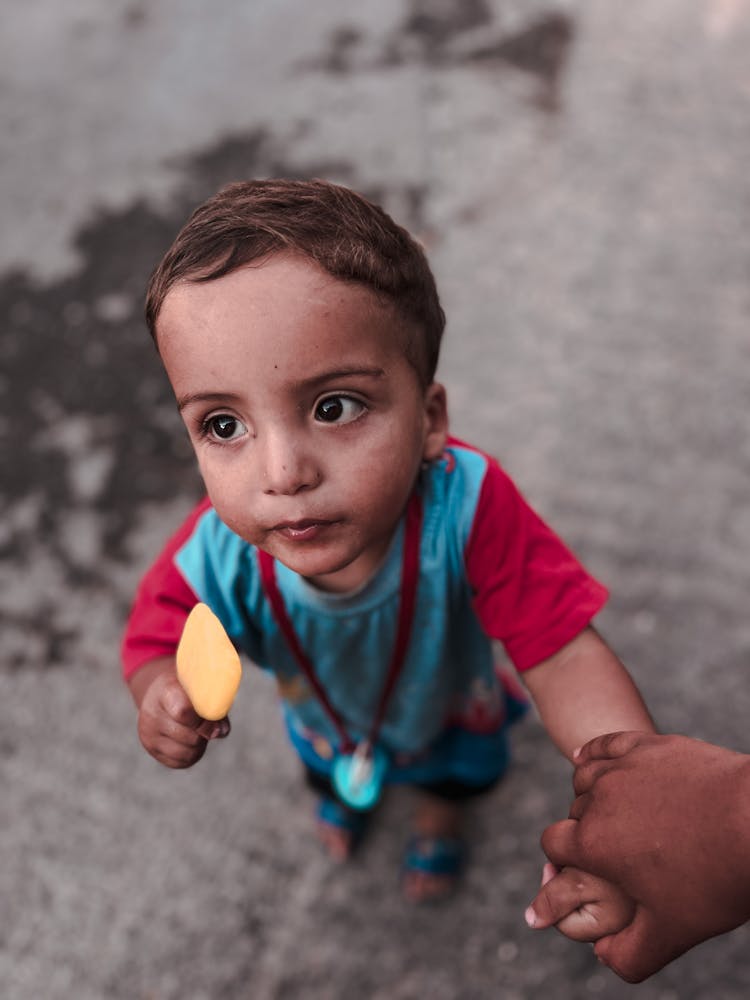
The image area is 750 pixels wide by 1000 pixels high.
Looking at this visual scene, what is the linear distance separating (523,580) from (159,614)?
45cm

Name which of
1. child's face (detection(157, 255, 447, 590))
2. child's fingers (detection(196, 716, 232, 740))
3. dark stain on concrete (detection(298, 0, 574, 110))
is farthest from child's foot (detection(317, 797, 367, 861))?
dark stain on concrete (detection(298, 0, 574, 110))

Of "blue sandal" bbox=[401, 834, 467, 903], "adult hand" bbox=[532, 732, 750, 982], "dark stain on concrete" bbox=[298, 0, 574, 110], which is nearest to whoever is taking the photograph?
"adult hand" bbox=[532, 732, 750, 982]

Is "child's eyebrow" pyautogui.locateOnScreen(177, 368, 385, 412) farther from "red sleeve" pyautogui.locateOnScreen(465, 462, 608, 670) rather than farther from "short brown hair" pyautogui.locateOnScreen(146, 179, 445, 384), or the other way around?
"red sleeve" pyautogui.locateOnScreen(465, 462, 608, 670)

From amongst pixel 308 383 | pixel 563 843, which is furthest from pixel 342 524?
pixel 563 843

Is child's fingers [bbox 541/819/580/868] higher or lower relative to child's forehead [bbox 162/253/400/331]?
lower

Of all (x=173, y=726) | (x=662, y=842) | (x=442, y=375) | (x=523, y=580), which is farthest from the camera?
(x=442, y=375)

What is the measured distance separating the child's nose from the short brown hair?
0.17 m

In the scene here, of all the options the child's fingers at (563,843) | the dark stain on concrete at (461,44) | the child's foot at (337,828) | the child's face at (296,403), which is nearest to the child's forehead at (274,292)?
the child's face at (296,403)

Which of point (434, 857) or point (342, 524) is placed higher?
point (342, 524)

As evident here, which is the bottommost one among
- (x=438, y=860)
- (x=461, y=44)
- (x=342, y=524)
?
(x=438, y=860)

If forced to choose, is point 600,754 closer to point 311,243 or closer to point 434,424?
point 434,424

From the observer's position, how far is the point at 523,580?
1153mm

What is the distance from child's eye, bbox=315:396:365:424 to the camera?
3.15 feet

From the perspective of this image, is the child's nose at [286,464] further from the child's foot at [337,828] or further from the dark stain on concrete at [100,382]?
the dark stain on concrete at [100,382]
